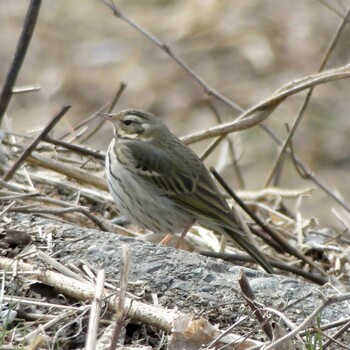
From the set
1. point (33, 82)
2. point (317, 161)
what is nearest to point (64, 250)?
point (317, 161)

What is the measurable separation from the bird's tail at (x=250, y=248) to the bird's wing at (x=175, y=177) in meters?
0.29

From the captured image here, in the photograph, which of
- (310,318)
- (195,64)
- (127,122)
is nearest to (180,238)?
(127,122)

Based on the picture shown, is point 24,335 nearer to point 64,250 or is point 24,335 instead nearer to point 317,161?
point 64,250

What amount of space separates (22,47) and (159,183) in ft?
7.47

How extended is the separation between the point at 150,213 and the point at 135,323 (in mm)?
2434

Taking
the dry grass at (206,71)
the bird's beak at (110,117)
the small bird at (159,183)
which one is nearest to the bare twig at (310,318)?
the small bird at (159,183)

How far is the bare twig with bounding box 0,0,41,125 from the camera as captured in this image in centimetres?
526

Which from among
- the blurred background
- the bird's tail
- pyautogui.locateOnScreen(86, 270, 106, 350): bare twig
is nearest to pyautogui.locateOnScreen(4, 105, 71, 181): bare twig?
the bird's tail

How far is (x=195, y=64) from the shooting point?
1513 cm

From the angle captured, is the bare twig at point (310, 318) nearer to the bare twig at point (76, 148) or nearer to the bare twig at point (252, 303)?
the bare twig at point (252, 303)

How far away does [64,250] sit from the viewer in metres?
5.49

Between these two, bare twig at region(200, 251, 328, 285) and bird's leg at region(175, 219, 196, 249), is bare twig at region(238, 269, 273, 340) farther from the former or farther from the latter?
bird's leg at region(175, 219, 196, 249)

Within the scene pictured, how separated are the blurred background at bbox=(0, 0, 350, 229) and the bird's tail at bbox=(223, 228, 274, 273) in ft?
17.4

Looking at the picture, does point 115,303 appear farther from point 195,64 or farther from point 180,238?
point 195,64
